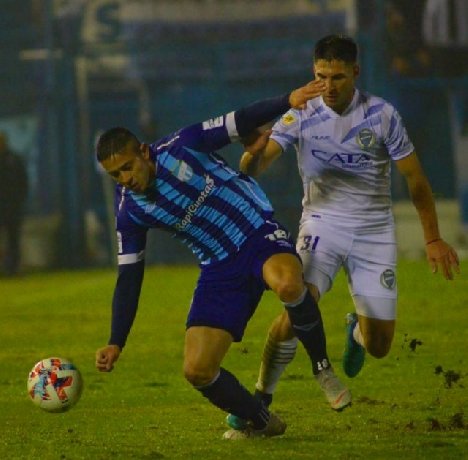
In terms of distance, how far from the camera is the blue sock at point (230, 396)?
24.9ft

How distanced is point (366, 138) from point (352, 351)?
1.65 metres

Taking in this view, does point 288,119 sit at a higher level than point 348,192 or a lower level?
higher

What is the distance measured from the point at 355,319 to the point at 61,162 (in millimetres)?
15521

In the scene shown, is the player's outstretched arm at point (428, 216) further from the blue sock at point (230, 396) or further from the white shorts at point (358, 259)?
the blue sock at point (230, 396)

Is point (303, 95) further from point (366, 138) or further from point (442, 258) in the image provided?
point (442, 258)

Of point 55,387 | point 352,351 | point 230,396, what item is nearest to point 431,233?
point 352,351

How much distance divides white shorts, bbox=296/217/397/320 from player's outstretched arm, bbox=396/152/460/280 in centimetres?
57

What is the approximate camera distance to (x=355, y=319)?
937 cm

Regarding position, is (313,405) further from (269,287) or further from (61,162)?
(61,162)

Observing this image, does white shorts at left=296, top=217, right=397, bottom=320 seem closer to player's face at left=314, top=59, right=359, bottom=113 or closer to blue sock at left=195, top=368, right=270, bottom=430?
player's face at left=314, top=59, right=359, bottom=113

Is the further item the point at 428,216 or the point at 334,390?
the point at 428,216

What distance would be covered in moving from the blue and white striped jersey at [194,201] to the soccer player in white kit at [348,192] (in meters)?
0.32

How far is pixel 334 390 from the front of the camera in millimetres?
7793

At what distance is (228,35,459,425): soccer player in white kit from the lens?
8.24 meters
